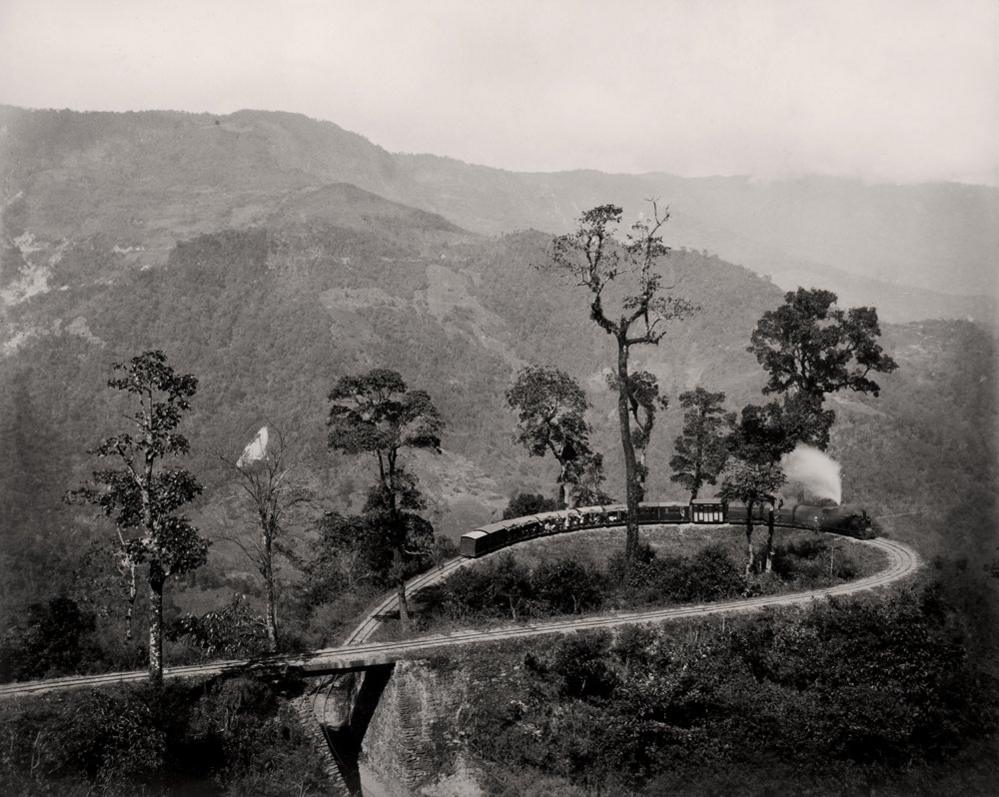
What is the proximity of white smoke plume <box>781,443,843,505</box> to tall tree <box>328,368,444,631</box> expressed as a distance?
29522 mm

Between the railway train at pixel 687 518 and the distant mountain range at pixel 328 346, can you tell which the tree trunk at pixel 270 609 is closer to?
the railway train at pixel 687 518

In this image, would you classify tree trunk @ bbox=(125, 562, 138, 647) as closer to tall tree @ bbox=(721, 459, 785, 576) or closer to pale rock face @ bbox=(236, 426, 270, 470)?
tall tree @ bbox=(721, 459, 785, 576)

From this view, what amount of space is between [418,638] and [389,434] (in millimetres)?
8279

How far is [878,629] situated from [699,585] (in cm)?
758

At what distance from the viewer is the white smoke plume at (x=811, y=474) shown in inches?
2060

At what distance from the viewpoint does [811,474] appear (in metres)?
53.5

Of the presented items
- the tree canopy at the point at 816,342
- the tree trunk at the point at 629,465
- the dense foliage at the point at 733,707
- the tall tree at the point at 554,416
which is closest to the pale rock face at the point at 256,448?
Answer: the tall tree at the point at 554,416

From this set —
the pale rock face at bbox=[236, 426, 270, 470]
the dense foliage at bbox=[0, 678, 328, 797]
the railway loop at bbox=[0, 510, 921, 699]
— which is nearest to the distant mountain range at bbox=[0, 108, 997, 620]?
the pale rock face at bbox=[236, 426, 270, 470]

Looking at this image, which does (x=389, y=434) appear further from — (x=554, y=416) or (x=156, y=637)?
(x=554, y=416)

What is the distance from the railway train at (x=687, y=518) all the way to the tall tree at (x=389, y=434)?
1061 cm

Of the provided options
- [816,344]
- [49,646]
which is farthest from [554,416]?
[49,646]

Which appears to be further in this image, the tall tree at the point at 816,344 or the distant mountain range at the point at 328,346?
the distant mountain range at the point at 328,346

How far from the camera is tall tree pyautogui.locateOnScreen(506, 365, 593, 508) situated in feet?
160

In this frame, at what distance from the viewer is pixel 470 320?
115500 millimetres
